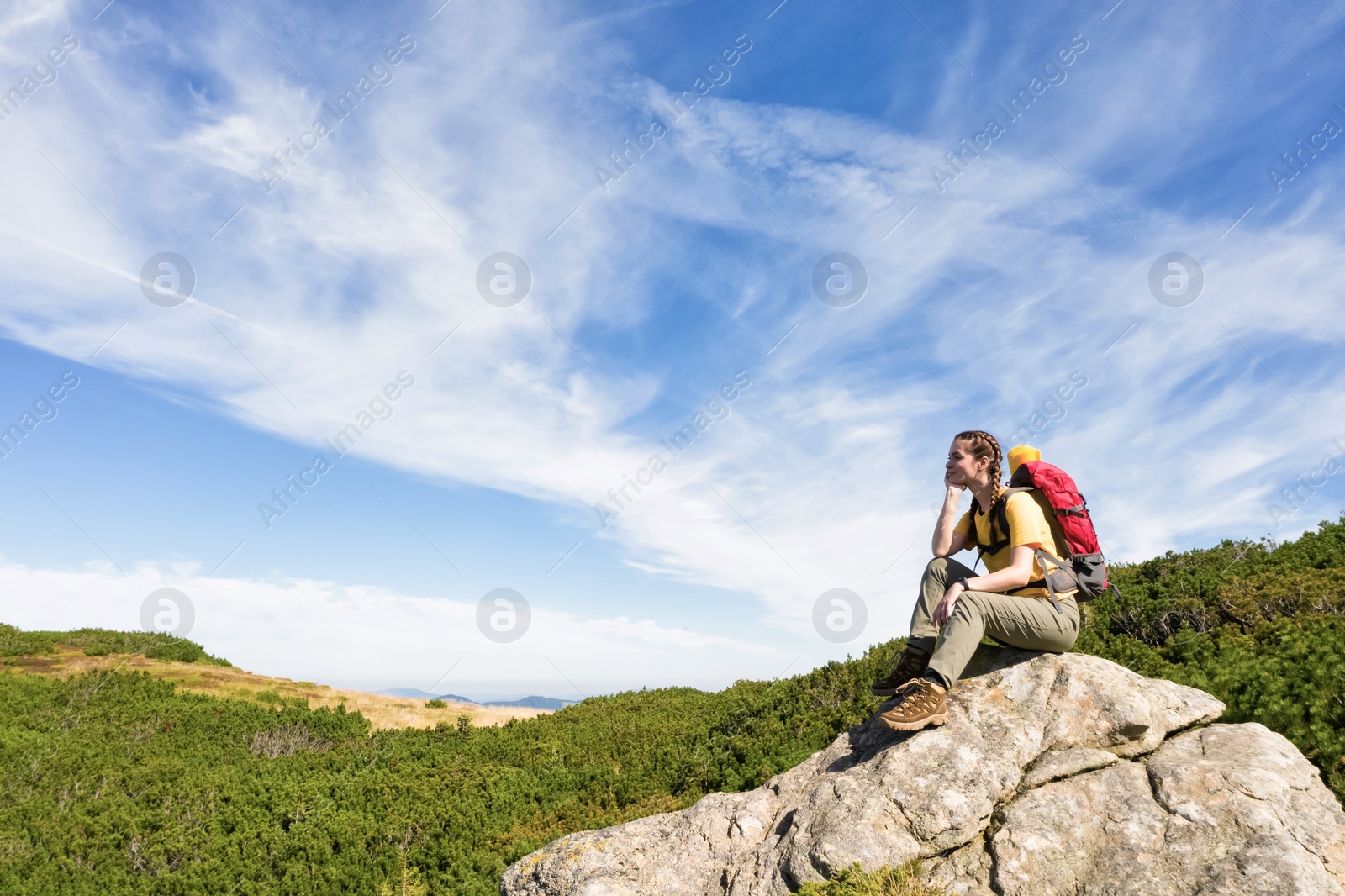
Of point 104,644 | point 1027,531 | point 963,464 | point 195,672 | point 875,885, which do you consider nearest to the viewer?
point 875,885

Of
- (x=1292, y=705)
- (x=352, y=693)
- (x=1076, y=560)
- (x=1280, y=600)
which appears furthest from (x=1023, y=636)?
(x=352, y=693)

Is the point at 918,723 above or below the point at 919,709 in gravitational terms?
below

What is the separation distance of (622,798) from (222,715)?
1357cm

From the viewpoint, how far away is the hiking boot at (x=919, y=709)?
569cm

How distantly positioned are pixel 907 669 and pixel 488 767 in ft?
35.7

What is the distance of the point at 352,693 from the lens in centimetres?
2483

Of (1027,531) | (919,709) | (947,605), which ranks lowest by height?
(919,709)

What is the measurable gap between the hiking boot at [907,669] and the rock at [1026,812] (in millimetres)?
397

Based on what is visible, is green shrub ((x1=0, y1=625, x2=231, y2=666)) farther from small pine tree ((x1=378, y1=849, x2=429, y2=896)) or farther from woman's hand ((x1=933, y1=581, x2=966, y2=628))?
woman's hand ((x1=933, y1=581, x2=966, y2=628))

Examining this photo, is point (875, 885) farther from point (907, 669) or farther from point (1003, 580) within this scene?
point (1003, 580)

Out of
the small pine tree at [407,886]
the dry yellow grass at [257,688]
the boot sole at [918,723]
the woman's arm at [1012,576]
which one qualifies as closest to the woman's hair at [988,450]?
the woman's arm at [1012,576]

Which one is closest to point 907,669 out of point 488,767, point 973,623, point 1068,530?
point 973,623

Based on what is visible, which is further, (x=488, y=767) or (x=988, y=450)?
(x=488, y=767)

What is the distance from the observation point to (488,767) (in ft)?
47.3
